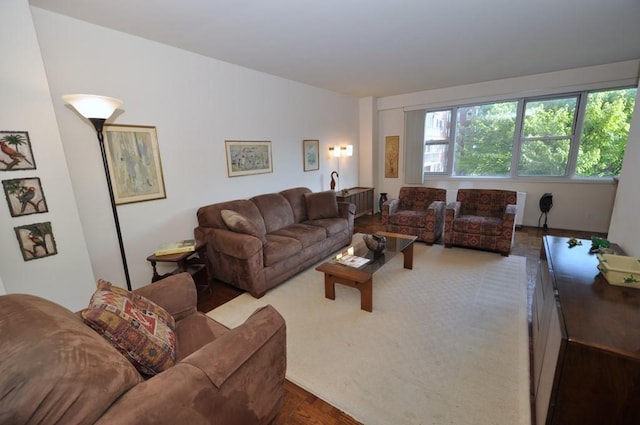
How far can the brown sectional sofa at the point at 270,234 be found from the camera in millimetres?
2742

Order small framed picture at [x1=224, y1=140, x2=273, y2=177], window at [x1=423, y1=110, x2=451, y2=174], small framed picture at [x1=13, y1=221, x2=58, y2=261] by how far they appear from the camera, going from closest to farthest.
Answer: small framed picture at [x1=13, y1=221, x2=58, y2=261] < small framed picture at [x1=224, y1=140, x2=273, y2=177] < window at [x1=423, y1=110, x2=451, y2=174]

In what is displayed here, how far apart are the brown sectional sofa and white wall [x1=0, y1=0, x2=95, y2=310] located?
1.14m

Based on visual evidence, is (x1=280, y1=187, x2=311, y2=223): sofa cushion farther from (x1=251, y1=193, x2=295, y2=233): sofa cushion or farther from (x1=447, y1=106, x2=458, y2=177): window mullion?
(x1=447, y1=106, x2=458, y2=177): window mullion

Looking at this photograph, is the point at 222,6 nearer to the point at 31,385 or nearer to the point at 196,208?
the point at 196,208

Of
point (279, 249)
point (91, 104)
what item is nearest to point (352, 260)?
point (279, 249)

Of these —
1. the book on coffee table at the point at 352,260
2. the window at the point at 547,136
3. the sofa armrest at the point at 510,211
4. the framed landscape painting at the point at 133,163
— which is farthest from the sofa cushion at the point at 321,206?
the window at the point at 547,136

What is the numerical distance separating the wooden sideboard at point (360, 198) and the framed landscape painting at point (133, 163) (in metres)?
3.10

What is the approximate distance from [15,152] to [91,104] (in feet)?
1.87

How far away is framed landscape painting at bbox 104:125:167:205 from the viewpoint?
2.48 m

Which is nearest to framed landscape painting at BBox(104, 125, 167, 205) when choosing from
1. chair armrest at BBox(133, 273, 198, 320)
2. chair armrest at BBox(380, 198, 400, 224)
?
chair armrest at BBox(133, 273, 198, 320)

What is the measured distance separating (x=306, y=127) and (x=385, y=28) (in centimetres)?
233

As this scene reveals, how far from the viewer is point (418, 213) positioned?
4.29 metres

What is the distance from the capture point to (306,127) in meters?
4.65

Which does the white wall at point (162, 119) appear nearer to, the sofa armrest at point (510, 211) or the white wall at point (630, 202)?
the sofa armrest at point (510, 211)
